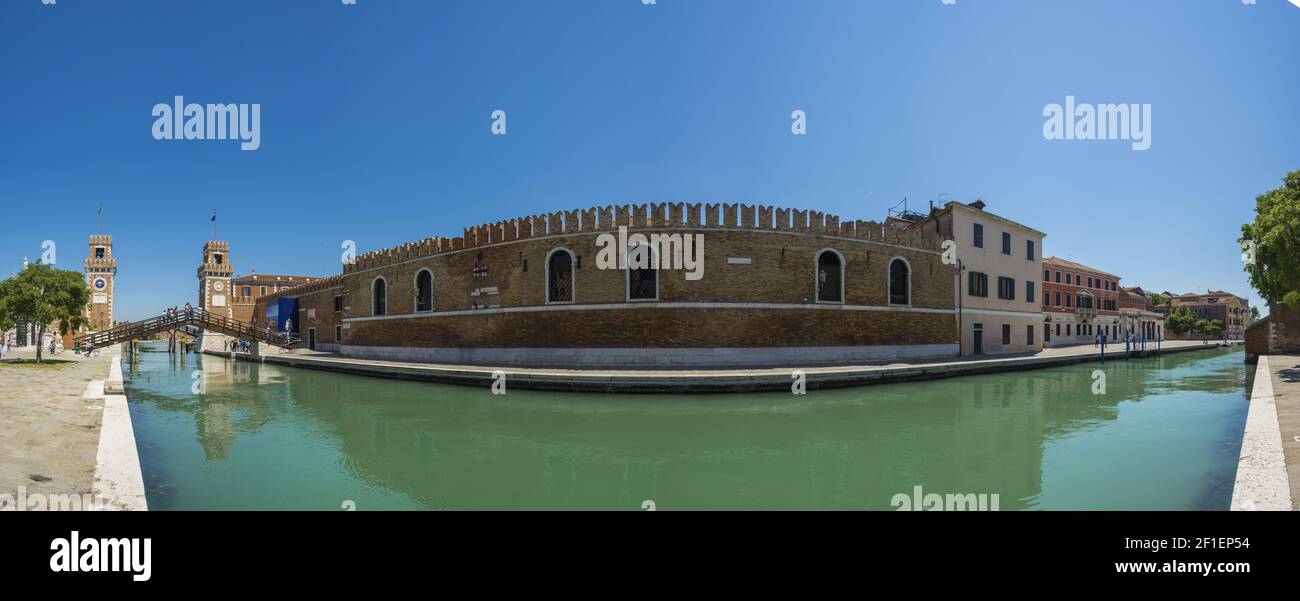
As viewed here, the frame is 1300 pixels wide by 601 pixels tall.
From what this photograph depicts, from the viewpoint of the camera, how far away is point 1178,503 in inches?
207

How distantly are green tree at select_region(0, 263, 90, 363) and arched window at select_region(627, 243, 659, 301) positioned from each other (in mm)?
20779

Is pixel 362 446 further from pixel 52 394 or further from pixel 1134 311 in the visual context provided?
pixel 1134 311

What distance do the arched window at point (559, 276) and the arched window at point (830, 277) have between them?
10.1 meters

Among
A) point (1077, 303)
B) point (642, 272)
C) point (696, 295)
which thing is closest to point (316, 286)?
point (642, 272)

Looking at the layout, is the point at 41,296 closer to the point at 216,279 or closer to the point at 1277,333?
the point at 216,279

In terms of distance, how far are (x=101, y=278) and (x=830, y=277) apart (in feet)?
235

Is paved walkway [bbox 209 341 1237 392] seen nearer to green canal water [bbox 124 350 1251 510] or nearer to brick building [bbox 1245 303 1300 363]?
green canal water [bbox 124 350 1251 510]

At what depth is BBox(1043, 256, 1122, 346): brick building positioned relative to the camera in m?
39.4
